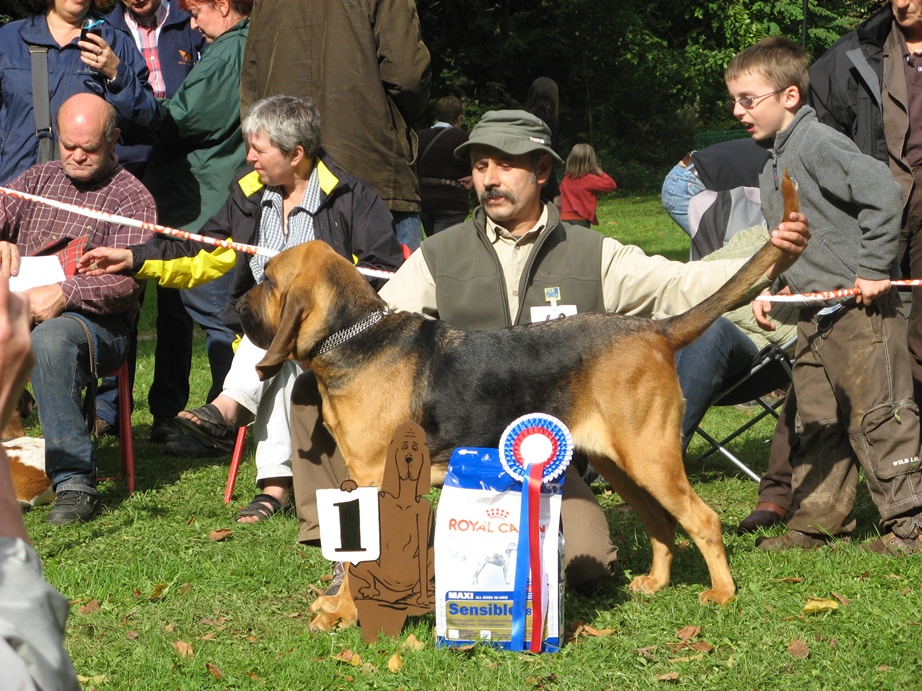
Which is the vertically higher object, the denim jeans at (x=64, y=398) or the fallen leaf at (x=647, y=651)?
the denim jeans at (x=64, y=398)

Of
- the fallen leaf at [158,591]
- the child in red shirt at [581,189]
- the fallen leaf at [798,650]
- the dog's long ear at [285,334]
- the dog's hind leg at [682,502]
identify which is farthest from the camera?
the child in red shirt at [581,189]

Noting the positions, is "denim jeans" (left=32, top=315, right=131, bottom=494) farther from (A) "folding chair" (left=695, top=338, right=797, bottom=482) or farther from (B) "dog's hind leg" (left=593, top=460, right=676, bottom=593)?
(A) "folding chair" (left=695, top=338, right=797, bottom=482)

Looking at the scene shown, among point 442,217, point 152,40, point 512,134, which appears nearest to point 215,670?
point 512,134

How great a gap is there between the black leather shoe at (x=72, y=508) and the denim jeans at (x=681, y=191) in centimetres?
456

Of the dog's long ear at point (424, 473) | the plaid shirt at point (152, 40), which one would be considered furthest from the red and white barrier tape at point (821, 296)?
the plaid shirt at point (152, 40)

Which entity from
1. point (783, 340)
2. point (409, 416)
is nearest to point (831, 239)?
point (783, 340)

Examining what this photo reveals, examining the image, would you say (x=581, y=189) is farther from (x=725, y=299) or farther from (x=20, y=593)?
(x=20, y=593)

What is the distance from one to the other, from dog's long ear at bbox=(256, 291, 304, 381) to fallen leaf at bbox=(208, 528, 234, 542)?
1651 mm

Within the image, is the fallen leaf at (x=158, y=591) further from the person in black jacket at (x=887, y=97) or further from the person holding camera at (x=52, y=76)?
the person in black jacket at (x=887, y=97)

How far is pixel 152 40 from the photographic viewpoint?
7.97m

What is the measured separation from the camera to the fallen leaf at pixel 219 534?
5.58 meters

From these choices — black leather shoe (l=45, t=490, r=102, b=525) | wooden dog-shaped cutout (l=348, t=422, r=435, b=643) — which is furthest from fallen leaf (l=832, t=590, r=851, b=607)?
black leather shoe (l=45, t=490, r=102, b=525)

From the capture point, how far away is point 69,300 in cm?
599

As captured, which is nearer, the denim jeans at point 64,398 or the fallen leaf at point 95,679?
the fallen leaf at point 95,679
